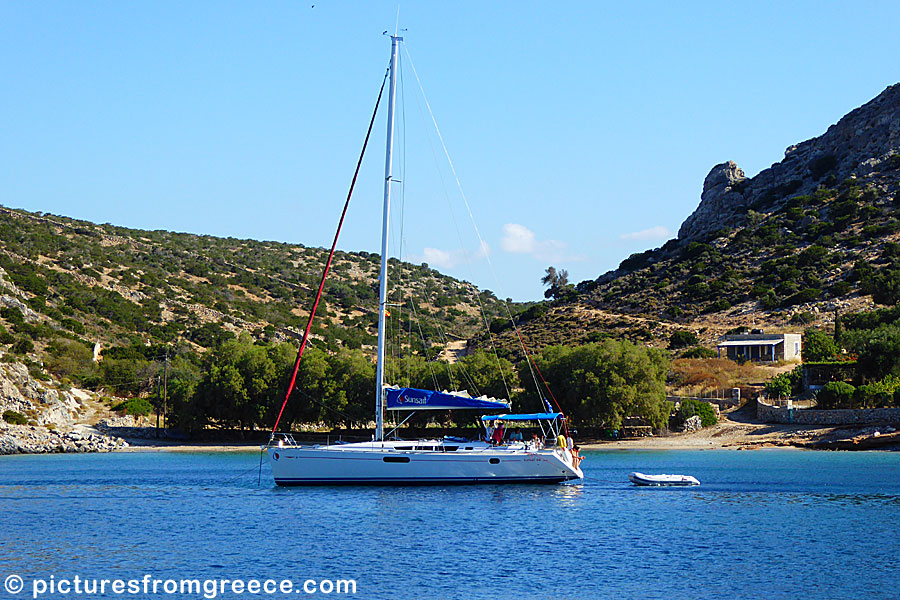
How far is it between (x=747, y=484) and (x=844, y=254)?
269 feet

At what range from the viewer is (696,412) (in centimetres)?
7775

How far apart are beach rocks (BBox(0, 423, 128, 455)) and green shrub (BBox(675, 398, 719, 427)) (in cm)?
4382

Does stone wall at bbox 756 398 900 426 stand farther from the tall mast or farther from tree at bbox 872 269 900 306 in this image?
the tall mast

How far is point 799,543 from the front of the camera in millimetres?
30031

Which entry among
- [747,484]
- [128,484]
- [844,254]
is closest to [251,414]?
[128,484]

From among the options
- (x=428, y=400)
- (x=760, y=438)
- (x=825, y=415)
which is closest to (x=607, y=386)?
(x=760, y=438)

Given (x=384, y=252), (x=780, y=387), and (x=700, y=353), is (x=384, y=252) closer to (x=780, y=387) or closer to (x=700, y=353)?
(x=780, y=387)

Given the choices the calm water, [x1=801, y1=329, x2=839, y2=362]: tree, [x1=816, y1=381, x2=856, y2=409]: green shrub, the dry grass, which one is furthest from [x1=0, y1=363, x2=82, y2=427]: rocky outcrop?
[x1=801, y1=329, x2=839, y2=362]: tree

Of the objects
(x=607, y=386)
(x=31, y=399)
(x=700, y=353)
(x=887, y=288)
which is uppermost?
(x=887, y=288)

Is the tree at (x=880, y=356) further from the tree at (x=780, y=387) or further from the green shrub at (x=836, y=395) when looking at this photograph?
the tree at (x=780, y=387)

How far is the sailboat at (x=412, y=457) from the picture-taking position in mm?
40531

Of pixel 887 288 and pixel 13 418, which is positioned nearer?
pixel 13 418

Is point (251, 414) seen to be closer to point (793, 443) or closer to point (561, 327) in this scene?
point (793, 443)

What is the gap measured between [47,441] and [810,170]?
117253mm
